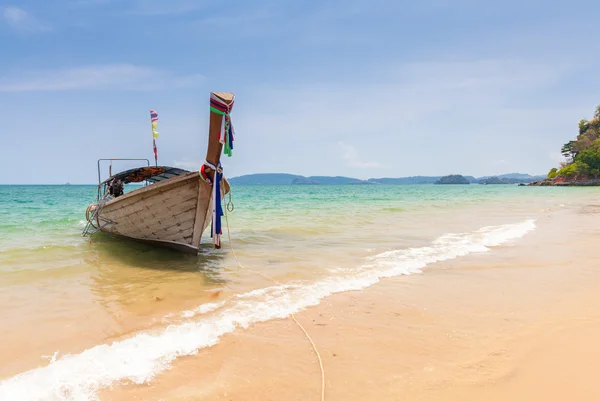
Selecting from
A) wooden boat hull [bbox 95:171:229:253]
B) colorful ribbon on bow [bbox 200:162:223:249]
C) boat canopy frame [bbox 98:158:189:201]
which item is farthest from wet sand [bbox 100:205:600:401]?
boat canopy frame [bbox 98:158:189:201]

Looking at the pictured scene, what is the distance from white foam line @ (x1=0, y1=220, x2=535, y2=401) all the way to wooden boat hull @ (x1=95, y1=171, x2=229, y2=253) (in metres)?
2.87

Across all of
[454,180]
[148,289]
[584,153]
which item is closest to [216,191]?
[148,289]

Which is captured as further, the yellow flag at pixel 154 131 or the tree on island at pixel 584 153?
the tree on island at pixel 584 153

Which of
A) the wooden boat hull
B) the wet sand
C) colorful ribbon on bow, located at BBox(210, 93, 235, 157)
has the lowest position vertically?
the wet sand

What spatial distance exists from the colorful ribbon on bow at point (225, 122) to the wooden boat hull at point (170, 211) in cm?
126

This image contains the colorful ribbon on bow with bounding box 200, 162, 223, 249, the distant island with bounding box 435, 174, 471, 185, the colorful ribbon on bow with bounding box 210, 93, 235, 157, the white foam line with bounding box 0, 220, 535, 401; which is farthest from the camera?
the distant island with bounding box 435, 174, 471, 185

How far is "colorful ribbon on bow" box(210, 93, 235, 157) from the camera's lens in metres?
6.14

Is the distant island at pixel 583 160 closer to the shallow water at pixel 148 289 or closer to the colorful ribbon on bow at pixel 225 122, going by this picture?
the shallow water at pixel 148 289

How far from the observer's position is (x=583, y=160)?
63.7 meters

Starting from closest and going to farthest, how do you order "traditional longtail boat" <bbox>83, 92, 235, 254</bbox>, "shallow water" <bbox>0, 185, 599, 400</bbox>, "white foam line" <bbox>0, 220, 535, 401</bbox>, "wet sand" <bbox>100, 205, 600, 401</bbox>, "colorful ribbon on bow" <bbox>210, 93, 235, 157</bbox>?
"wet sand" <bbox>100, 205, 600, 401</bbox> < "white foam line" <bbox>0, 220, 535, 401</bbox> < "shallow water" <bbox>0, 185, 599, 400</bbox> < "colorful ribbon on bow" <bbox>210, 93, 235, 157</bbox> < "traditional longtail boat" <bbox>83, 92, 235, 254</bbox>

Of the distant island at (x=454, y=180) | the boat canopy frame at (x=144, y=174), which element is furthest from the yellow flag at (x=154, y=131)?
the distant island at (x=454, y=180)

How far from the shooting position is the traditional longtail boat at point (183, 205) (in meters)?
6.41

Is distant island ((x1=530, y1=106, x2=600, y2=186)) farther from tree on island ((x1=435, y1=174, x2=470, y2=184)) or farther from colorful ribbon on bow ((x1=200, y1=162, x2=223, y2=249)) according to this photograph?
tree on island ((x1=435, y1=174, x2=470, y2=184))

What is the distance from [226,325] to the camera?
434 centimetres
